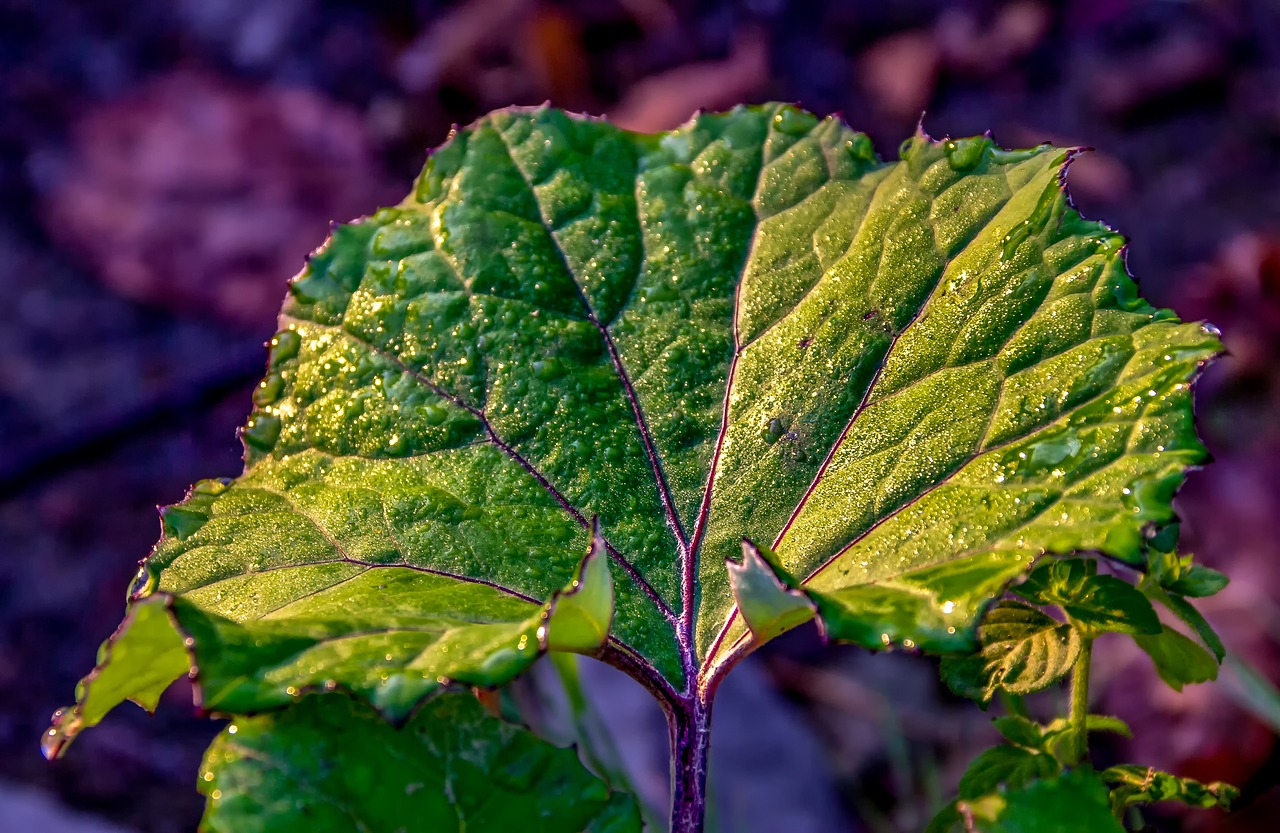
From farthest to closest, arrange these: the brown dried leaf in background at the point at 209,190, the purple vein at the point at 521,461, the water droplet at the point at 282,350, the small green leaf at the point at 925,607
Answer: the brown dried leaf in background at the point at 209,190 → the water droplet at the point at 282,350 → the purple vein at the point at 521,461 → the small green leaf at the point at 925,607

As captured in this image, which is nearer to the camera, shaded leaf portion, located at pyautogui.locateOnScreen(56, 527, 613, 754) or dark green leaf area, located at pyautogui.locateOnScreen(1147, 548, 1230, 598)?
shaded leaf portion, located at pyautogui.locateOnScreen(56, 527, 613, 754)

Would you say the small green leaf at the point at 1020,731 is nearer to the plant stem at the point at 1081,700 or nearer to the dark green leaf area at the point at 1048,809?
the plant stem at the point at 1081,700

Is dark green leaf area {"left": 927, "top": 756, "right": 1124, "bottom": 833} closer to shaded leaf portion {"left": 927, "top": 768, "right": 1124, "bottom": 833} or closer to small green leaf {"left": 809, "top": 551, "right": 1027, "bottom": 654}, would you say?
shaded leaf portion {"left": 927, "top": 768, "right": 1124, "bottom": 833}

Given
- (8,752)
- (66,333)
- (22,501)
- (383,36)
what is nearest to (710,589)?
(8,752)

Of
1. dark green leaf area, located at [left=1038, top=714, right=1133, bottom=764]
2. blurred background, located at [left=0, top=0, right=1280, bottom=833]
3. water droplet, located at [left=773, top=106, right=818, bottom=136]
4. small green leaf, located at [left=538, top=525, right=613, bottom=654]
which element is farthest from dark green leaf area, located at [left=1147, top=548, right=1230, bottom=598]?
blurred background, located at [left=0, top=0, right=1280, bottom=833]

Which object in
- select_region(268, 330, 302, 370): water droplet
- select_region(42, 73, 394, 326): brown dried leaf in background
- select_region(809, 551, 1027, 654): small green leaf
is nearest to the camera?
select_region(809, 551, 1027, 654): small green leaf

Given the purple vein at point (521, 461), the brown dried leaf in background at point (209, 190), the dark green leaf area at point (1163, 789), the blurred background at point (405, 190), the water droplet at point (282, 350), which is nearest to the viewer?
the dark green leaf area at point (1163, 789)

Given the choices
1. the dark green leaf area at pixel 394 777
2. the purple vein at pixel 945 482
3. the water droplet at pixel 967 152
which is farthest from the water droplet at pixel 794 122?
the dark green leaf area at pixel 394 777
